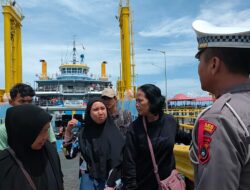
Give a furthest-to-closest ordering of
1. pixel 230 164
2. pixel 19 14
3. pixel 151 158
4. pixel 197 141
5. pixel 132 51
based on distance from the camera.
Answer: pixel 19 14 < pixel 132 51 < pixel 151 158 < pixel 197 141 < pixel 230 164

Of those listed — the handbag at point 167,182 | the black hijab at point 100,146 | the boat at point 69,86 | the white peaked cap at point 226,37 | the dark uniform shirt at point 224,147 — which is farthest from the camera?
the boat at point 69,86

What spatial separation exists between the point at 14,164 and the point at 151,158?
49.3 inches

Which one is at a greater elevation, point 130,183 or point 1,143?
point 1,143

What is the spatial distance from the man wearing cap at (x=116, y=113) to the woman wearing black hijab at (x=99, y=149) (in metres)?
0.50

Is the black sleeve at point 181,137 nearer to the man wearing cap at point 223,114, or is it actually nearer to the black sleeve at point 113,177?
the black sleeve at point 113,177

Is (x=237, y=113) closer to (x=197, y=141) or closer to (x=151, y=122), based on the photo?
(x=197, y=141)

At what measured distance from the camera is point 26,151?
235cm

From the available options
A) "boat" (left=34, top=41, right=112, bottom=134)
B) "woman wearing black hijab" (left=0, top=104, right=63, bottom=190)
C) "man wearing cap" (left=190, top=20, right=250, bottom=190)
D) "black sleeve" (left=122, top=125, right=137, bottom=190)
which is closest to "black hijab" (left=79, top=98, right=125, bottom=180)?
"black sleeve" (left=122, top=125, right=137, bottom=190)

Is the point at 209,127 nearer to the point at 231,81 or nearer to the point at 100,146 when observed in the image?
the point at 231,81

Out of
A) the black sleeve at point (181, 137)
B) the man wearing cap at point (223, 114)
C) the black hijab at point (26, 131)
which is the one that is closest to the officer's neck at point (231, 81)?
the man wearing cap at point (223, 114)

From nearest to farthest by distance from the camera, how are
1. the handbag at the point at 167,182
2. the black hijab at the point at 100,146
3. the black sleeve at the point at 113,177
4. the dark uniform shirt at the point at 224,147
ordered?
the dark uniform shirt at the point at 224,147, the handbag at the point at 167,182, the black sleeve at the point at 113,177, the black hijab at the point at 100,146

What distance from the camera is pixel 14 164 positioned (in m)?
2.28

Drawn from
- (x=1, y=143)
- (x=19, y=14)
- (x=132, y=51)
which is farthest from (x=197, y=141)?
(x=19, y=14)

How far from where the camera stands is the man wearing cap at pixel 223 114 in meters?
1.17
